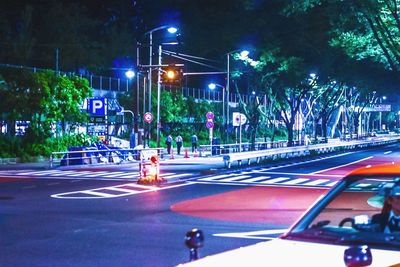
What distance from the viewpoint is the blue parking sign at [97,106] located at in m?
43.7

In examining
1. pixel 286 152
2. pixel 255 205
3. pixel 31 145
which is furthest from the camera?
pixel 31 145

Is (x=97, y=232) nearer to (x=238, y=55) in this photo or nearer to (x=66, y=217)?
(x=66, y=217)

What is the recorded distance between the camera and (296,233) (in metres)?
5.17

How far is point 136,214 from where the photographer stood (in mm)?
16109

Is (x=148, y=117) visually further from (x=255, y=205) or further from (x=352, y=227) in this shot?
(x=352, y=227)

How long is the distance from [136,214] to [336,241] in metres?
11.6

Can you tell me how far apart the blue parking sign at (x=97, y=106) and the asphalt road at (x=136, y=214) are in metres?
14.9

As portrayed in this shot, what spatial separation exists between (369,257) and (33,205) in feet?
50.1

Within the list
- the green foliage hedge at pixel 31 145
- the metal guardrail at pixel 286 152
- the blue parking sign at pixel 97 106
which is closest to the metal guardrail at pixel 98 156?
the green foliage hedge at pixel 31 145

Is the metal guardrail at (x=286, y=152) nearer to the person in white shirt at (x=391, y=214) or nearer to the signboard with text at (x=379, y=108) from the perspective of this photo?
the signboard with text at (x=379, y=108)

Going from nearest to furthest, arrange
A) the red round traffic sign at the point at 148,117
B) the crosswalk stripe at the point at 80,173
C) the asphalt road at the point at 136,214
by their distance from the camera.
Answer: the asphalt road at the point at 136,214
the crosswalk stripe at the point at 80,173
the red round traffic sign at the point at 148,117

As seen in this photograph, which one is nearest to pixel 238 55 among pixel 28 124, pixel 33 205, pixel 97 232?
pixel 28 124

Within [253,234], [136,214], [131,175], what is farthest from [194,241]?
[131,175]

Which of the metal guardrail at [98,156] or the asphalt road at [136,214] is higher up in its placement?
the metal guardrail at [98,156]
